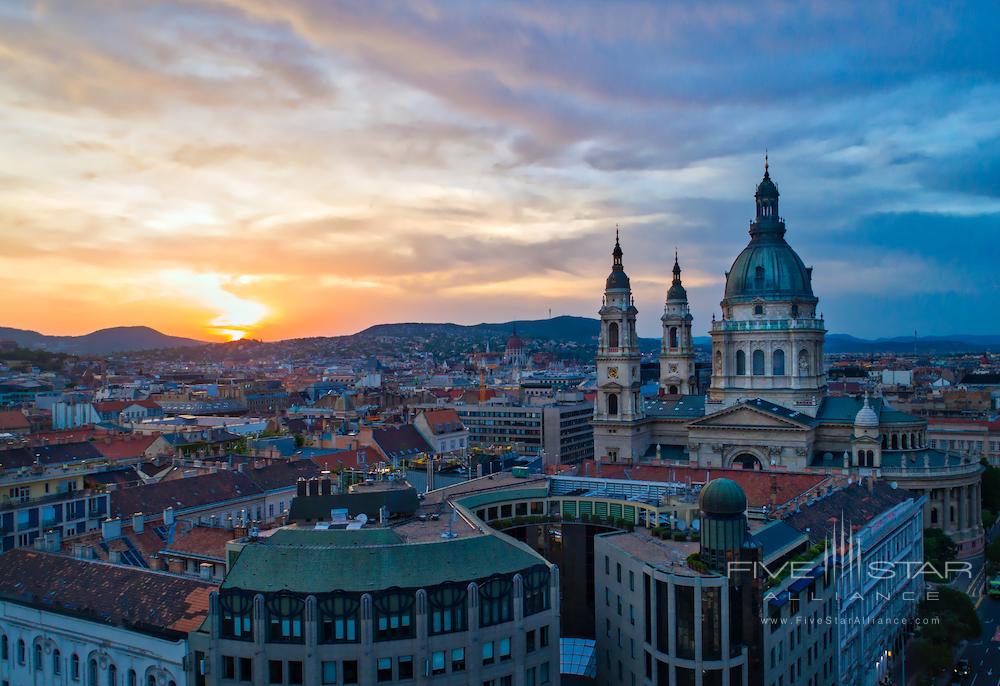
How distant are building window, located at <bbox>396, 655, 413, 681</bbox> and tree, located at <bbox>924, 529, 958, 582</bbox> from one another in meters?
A: 52.4

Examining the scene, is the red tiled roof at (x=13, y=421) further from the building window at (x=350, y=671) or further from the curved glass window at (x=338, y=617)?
the building window at (x=350, y=671)

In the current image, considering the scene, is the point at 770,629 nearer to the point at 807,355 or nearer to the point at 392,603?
the point at 392,603

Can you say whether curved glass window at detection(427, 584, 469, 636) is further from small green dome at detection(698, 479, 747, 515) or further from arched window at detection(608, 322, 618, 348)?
arched window at detection(608, 322, 618, 348)

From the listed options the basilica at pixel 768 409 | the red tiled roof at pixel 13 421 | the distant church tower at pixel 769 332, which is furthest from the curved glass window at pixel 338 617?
the red tiled roof at pixel 13 421

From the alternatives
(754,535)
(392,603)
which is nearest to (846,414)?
(754,535)

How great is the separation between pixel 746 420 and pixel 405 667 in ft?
215

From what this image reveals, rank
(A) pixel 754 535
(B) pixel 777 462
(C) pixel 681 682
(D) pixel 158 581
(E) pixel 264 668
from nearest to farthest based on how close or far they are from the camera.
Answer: (E) pixel 264 668
(C) pixel 681 682
(D) pixel 158 581
(A) pixel 754 535
(B) pixel 777 462

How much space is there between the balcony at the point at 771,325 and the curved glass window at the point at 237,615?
2957 inches

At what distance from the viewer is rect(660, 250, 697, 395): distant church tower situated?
407 ft

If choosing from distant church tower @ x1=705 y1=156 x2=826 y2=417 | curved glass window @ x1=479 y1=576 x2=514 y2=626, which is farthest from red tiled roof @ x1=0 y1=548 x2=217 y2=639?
distant church tower @ x1=705 y1=156 x2=826 y2=417

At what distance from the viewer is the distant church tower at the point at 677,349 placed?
124m

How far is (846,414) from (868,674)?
43.8m

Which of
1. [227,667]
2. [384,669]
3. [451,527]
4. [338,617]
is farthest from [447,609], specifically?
[227,667]

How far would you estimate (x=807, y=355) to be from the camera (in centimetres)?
9912
